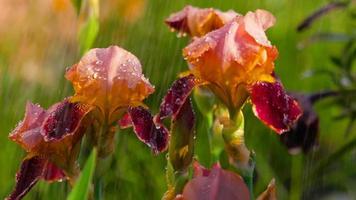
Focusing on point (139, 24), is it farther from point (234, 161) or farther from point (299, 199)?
point (234, 161)

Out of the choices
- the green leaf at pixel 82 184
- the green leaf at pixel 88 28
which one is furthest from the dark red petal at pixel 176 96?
the green leaf at pixel 88 28

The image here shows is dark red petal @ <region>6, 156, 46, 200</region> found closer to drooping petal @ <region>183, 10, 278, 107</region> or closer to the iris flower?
the iris flower

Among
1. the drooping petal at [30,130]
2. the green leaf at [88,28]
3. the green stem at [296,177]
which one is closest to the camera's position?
the drooping petal at [30,130]

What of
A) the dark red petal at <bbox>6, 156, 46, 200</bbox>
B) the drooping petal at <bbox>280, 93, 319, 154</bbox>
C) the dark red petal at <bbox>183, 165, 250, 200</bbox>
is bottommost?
the drooping petal at <bbox>280, 93, 319, 154</bbox>

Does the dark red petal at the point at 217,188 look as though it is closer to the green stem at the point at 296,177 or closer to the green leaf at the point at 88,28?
the green leaf at the point at 88,28

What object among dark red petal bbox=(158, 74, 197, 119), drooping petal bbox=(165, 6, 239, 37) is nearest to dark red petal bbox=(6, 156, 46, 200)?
dark red petal bbox=(158, 74, 197, 119)

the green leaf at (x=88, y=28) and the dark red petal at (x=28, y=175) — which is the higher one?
the green leaf at (x=88, y=28)
